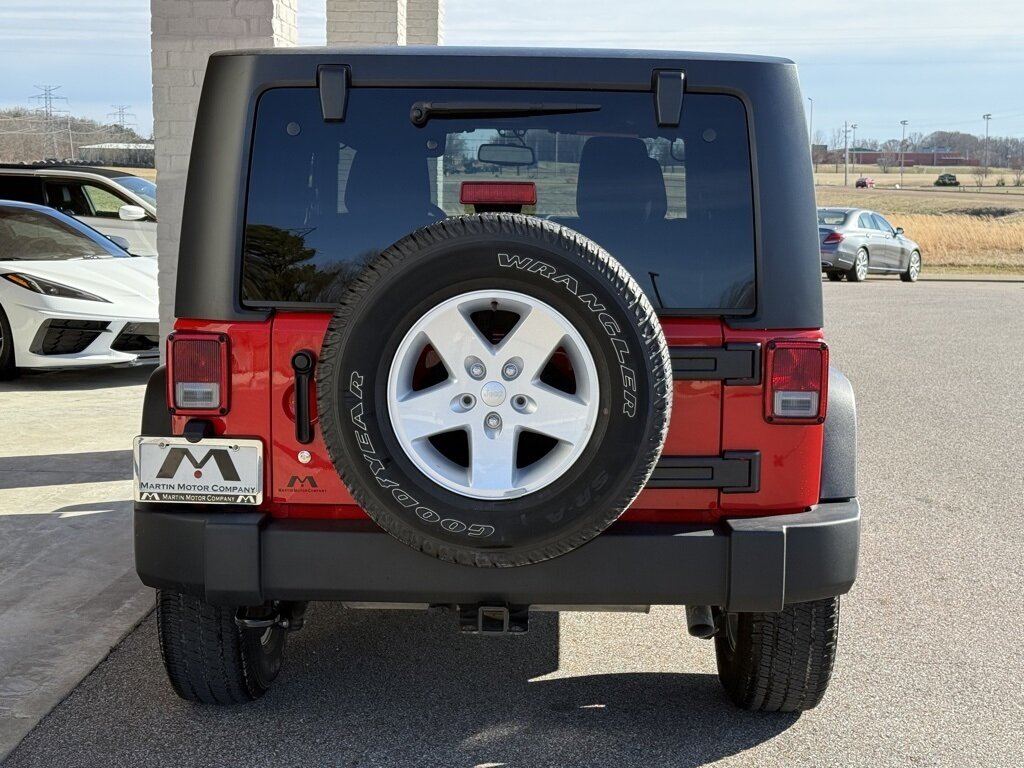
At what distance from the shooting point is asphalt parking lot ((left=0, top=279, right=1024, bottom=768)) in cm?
367

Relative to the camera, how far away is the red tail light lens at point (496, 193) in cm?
337

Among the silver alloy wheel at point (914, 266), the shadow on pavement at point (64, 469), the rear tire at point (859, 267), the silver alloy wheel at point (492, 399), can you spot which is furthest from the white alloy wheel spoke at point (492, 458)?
the silver alloy wheel at point (914, 266)

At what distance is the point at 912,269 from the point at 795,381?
23.8 metres

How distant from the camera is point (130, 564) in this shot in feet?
18.0

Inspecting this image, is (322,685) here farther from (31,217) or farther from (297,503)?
(31,217)

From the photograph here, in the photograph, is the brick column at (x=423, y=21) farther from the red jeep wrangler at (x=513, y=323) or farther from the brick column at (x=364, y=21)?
the red jeep wrangler at (x=513, y=323)

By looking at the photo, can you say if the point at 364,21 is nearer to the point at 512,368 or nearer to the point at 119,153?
the point at 512,368

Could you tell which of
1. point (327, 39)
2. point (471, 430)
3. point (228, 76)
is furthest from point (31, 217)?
point (471, 430)

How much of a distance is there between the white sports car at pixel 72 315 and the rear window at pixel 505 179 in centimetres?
718

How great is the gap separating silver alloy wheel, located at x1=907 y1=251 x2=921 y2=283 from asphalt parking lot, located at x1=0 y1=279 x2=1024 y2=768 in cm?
2054

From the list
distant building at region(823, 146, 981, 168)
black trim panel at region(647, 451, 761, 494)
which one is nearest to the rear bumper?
black trim panel at region(647, 451, 761, 494)

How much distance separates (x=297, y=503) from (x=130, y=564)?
92.3 inches

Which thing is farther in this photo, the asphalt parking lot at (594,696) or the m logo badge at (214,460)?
the asphalt parking lot at (594,696)

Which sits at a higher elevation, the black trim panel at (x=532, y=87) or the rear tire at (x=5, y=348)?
the black trim panel at (x=532, y=87)
